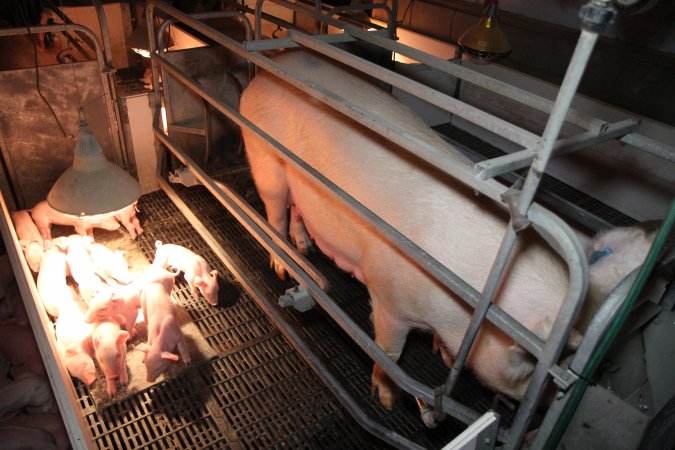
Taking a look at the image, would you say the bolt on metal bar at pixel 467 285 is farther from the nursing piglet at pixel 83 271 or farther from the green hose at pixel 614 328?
the nursing piglet at pixel 83 271

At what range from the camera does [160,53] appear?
3.67 meters

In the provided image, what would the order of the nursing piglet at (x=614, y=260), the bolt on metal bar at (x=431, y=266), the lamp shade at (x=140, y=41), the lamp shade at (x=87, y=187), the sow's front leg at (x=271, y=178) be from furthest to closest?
the lamp shade at (x=140, y=41)
the sow's front leg at (x=271, y=178)
the lamp shade at (x=87, y=187)
the nursing piglet at (x=614, y=260)
the bolt on metal bar at (x=431, y=266)

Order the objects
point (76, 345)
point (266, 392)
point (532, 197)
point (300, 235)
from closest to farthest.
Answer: point (532, 197) → point (76, 345) → point (266, 392) → point (300, 235)

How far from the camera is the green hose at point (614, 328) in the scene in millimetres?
1347

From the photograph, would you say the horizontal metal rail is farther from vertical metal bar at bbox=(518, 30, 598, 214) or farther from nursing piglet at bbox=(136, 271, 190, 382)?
nursing piglet at bbox=(136, 271, 190, 382)

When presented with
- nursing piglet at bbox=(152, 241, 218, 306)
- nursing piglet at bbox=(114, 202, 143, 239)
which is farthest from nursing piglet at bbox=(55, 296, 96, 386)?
nursing piglet at bbox=(114, 202, 143, 239)

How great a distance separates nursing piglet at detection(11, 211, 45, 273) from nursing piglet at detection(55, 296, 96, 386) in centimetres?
62

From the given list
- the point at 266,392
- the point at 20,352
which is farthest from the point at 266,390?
the point at 20,352

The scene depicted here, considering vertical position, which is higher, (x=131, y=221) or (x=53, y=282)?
(x=53, y=282)

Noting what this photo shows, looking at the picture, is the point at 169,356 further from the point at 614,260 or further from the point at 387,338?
the point at 614,260

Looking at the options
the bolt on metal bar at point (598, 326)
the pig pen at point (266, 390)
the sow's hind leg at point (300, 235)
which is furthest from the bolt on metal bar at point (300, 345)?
the bolt on metal bar at point (598, 326)

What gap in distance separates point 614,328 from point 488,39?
249 cm

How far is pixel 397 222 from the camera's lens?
7.54 ft

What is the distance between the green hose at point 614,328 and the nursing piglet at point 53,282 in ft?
8.53
